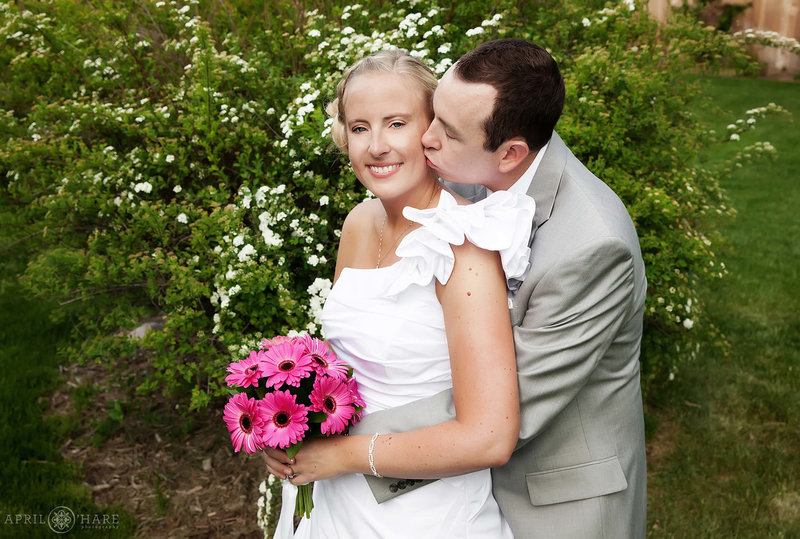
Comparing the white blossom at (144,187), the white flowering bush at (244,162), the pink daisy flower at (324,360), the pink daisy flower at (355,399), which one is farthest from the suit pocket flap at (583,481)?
the white blossom at (144,187)

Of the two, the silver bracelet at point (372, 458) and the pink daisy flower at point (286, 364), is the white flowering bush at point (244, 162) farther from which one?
the silver bracelet at point (372, 458)

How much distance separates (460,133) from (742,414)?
155 inches

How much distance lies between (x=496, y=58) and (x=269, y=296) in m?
2.13

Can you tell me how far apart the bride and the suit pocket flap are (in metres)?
0.22

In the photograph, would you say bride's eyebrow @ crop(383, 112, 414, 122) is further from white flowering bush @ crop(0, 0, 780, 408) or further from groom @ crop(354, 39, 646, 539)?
white flowering bush @ crop(0, 0, 780, 408)

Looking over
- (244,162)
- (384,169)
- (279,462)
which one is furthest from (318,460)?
(244,162)

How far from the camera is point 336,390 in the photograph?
2.21m

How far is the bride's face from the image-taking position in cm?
236

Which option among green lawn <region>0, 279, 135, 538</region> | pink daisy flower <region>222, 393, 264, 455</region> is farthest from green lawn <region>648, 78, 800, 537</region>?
green lawn <region>0, 279, 135, 538</region>

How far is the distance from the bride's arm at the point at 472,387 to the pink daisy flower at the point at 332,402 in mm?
163

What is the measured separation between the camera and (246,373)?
2178mm

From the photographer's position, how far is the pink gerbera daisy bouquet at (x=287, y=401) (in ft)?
6.89

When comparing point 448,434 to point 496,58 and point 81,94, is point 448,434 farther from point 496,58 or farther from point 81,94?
point 81,94

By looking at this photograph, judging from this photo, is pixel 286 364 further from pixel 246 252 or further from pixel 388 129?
pixel 246 252
